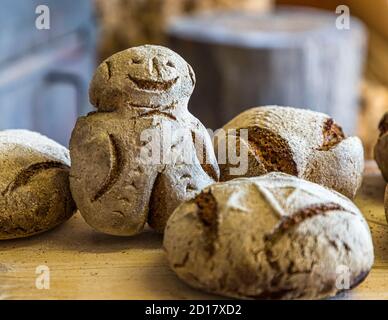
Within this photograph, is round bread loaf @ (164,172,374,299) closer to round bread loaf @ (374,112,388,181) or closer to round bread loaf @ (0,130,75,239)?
round bread loaf @ (0,130,75,239)

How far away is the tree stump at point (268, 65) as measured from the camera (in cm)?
283

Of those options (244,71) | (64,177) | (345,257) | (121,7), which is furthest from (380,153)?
(121,7)

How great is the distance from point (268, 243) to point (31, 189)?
446mm

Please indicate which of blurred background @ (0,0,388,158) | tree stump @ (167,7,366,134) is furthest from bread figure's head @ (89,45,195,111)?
tree stump @ (167,7,366,134)

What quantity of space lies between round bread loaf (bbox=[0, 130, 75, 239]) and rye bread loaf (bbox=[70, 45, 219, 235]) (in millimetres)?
70

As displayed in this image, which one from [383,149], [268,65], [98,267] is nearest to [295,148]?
[383,149]

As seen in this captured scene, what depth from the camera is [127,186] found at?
1122 millimetres

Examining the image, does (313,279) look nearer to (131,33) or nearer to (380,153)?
(380,153)

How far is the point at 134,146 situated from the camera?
3.67 feet

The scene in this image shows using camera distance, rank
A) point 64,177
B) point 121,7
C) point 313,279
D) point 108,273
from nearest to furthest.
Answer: point 313,279 < point 108,273 < point 64,177 < point 121,7

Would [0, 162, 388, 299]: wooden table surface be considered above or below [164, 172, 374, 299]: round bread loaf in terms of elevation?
below

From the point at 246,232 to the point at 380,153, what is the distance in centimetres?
59

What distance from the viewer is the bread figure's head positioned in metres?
1.13

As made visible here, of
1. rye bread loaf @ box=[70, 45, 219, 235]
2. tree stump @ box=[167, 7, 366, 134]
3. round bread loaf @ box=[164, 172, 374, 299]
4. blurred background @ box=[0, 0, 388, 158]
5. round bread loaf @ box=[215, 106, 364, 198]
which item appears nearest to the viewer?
round bread loaf @ box=[164, 172, 374, 299]
